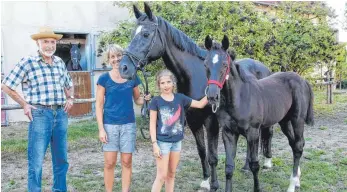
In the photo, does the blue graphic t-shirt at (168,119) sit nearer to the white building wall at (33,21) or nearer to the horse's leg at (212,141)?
the horse's leg at (212,141)

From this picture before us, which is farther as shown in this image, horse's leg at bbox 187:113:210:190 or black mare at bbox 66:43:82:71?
black mare at bbox 66:43:82:71

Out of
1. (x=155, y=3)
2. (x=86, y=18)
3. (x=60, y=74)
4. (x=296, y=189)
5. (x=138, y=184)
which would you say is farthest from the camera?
(x=86, y=18)

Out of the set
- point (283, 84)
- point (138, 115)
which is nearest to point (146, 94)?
point (283, 84)

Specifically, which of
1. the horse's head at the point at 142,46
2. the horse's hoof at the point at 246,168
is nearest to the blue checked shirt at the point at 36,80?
the horse's head at the point at 142,46

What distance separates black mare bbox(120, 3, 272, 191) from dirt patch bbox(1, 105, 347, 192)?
1326 millimetres

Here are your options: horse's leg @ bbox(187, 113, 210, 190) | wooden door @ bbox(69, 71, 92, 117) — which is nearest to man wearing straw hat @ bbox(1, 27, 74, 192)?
horse's leg @ bbox(187, 113, 210, 190)

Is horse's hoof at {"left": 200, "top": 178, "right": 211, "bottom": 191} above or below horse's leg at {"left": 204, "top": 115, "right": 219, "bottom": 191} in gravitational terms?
below

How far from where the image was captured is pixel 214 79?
3.00 m

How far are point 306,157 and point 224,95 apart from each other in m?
2.90

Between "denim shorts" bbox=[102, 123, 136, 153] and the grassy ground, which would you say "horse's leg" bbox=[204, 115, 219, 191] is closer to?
the grassy ground

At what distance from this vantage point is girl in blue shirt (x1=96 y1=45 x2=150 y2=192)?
316cm

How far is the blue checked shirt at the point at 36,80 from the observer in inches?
130

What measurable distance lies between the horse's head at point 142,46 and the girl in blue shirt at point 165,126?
25 centimetres

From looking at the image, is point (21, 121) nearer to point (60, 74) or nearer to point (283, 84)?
point (60, 74)
